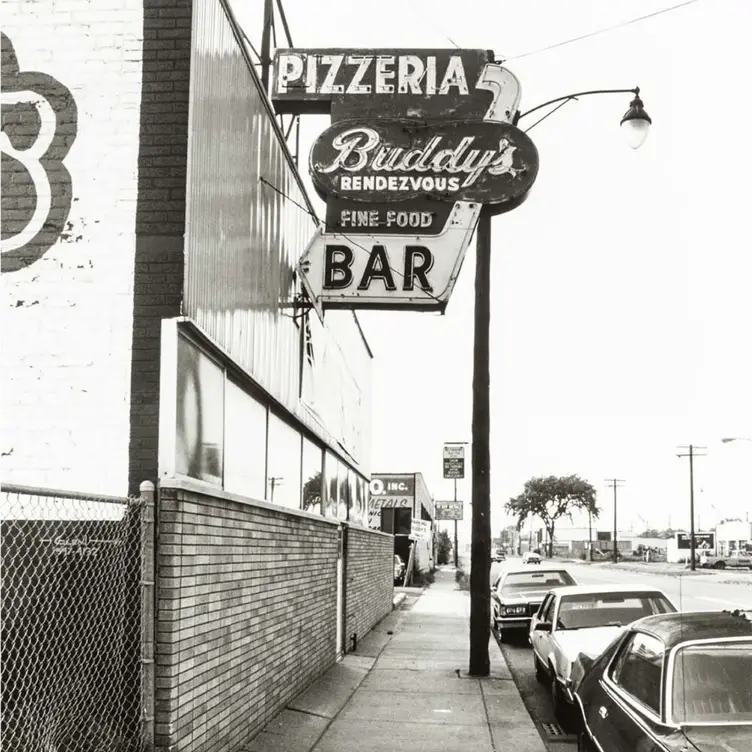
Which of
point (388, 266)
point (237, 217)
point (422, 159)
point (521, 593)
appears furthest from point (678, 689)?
point (521, 593)

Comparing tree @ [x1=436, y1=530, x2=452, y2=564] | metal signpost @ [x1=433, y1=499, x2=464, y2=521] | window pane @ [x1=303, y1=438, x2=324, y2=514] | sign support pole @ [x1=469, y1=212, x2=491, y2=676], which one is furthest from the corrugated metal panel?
tree @ [x1=436, y1=530, x2=452, y2=564]

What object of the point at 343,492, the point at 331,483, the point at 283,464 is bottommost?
the point at 343,492

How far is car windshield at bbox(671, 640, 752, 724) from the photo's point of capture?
500cm

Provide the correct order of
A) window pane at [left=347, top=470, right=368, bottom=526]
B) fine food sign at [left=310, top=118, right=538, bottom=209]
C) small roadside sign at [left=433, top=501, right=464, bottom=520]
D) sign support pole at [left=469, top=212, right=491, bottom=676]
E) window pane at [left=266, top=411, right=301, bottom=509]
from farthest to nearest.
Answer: small roadside sign at [left=433, top=501, right=464, bottom=520], window pane at [left=347, top=470, right=368, bottom=526], sign support pole at [left=469, top=212, right=491, bottom=676], fine food sign at [left=310, top=118, right=538, bottom=209], window pane at [left=266, top=411, right=301, bottom=509]

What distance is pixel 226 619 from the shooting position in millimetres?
7559

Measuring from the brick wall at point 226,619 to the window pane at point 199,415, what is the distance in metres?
0.30

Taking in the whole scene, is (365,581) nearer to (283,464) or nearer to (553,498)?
(283,464)

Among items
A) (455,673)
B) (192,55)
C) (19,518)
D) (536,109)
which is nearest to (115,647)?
(19,518)

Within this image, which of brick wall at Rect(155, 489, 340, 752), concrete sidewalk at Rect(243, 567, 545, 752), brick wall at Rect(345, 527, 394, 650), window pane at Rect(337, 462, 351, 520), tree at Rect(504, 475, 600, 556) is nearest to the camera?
brick wall at Rect(155, 489, 340, 752)

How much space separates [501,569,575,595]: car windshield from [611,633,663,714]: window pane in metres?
12.8

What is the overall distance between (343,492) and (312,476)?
14.2ft

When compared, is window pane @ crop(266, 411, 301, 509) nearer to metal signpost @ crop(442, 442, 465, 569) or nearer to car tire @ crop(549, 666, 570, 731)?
car tire @ crop(549, 666, 570, 731)

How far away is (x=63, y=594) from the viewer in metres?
6.11

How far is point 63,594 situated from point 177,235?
257 cm
